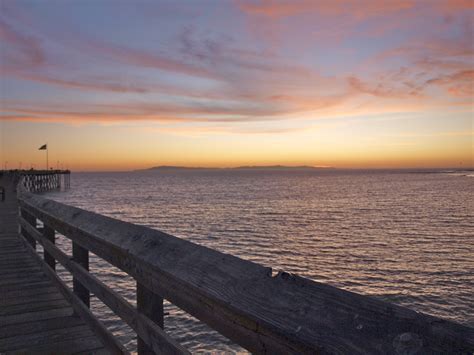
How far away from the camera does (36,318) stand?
4.34 meters

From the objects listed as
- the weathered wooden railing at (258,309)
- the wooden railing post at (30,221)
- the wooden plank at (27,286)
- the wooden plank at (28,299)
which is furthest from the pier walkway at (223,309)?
the wooden railing post at (30,221)

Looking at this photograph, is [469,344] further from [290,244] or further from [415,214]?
[415,214]

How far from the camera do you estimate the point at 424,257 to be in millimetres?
21641

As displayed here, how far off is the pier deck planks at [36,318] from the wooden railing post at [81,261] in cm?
34

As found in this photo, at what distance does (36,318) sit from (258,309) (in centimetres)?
396

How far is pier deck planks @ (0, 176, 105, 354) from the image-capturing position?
3.64 m

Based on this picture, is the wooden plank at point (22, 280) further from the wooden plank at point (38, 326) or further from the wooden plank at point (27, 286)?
the wooden plank at point (38, 326)

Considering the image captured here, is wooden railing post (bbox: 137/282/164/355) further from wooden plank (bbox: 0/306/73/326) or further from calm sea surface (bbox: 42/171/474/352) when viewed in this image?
calm sea surface (bbox: 42/171/474/352)

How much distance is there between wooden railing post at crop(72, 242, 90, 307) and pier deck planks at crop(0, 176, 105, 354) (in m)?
0.34

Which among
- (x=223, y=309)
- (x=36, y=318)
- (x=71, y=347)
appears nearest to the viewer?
(x=223, y=309)

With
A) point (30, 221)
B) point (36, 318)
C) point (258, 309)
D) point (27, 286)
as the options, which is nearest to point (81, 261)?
point (36, 318)

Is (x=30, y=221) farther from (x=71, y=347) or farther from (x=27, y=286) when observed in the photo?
(x=71, y=347)

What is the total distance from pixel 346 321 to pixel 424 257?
2324 cm

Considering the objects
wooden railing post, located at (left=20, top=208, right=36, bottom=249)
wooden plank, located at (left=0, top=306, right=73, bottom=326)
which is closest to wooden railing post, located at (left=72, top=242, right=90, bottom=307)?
wooden plank, located at (left=0, top=306, right=73, bottom=326)
